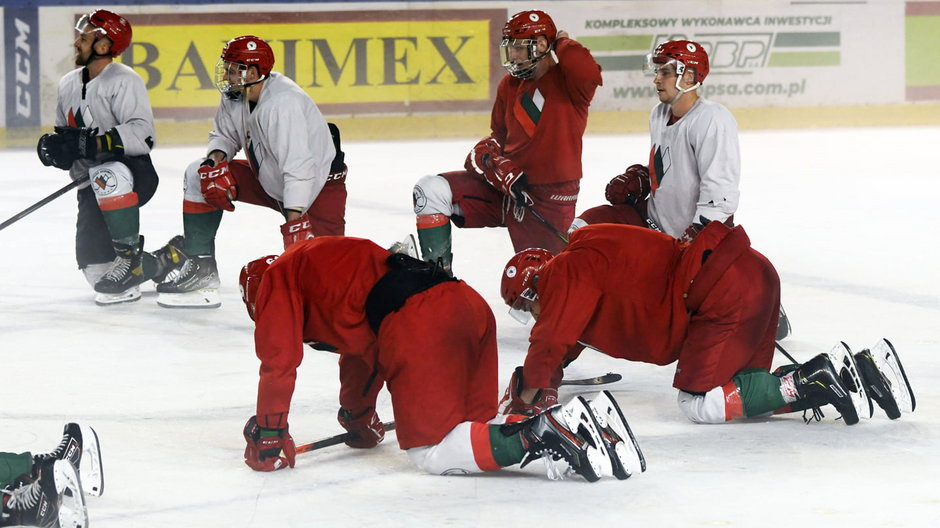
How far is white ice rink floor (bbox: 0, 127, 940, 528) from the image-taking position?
306cm

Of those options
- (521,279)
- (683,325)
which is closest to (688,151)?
(683,325)

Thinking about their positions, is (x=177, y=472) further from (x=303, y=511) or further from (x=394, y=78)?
(x=394, y=78)

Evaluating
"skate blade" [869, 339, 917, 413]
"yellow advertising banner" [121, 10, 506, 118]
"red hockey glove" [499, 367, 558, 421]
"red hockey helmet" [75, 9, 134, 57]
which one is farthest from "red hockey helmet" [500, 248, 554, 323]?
"yellow advertising banner" [121, 10, 506, 118]

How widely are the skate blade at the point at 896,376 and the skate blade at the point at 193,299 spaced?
9.14 feet

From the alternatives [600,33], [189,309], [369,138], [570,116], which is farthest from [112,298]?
[600,33]

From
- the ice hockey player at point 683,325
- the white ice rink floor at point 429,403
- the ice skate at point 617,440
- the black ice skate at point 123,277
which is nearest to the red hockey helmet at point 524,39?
the white ice rink floor at point 429,403

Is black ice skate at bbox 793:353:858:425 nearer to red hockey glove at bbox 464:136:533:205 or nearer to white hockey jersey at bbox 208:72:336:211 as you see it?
red hockey glove at bbox 464:136:533:205

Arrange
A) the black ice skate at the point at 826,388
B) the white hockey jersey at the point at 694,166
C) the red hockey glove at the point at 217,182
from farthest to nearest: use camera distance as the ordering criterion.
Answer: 1. the red hockey glove at the point at 217,182
2. the white hockey jersey at the point at 694,166
3. the black ice skate at the point at 826,388

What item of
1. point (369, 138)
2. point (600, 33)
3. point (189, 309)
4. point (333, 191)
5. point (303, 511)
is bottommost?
point (303, 511)

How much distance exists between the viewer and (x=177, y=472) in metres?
3.36

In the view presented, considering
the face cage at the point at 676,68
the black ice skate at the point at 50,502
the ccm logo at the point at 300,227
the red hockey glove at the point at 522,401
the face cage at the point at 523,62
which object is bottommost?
the black ice skate at the point at 50,502

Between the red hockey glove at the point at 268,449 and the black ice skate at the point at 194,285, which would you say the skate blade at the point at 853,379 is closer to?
the red hockey glove at the point at 268,449

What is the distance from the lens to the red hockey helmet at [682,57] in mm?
4309

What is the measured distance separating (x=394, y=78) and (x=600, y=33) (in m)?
1.79
